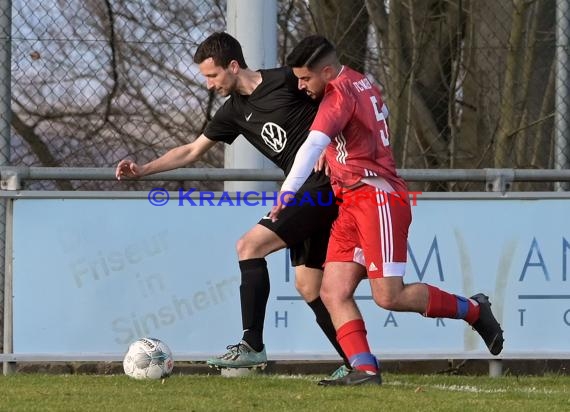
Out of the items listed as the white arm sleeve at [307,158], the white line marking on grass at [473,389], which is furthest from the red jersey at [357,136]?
the white line marking on grass at [473,389]

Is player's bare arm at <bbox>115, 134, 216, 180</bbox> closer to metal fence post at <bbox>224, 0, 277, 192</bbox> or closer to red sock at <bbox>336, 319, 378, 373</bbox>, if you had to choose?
metal fence post at <bbox>224, 0, 277, 192</bbox>

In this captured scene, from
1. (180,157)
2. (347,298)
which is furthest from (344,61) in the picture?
(347,298)

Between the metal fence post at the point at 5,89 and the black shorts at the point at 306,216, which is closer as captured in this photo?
the black shorts at the point at 306,216

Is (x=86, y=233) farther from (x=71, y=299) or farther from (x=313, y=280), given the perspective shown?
(x=313, y=280)

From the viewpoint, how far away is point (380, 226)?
256 inches

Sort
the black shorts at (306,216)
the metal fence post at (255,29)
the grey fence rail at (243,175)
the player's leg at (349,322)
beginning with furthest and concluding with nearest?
1. the metal fence post at (255,29)
2. the grey fence rail at (243,175)
3. the black shorts at (306,216)
4. the player's leg at (349,322)

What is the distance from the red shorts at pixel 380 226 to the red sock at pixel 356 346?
0.31 m

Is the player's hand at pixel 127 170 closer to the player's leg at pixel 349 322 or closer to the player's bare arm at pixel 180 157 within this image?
the player's bare arm at pixel 180 157

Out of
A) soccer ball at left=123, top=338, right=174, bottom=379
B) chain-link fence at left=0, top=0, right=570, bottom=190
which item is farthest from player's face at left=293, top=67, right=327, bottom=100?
chain-link fence at left=0, top=0, right=570, bottom=190

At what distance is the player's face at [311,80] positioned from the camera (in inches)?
257

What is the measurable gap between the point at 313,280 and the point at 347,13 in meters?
4.84

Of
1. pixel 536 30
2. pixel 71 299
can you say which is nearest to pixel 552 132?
Answer: pixel 536 30

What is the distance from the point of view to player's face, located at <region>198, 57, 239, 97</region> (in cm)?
696

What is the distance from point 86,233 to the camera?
8070 mm
